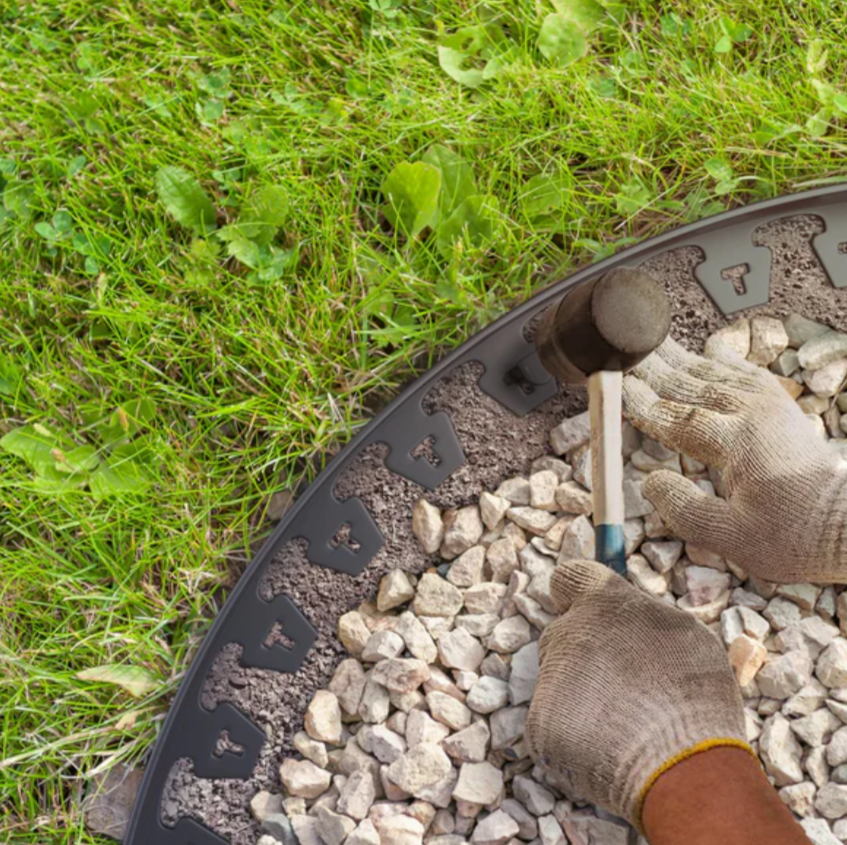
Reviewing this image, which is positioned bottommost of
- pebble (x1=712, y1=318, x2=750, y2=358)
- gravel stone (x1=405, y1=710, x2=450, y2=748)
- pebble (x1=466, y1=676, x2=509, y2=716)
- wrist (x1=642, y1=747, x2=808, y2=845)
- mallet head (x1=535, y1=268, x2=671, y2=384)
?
gravel stone (x1=405, y1=710, x2=450, y2=748)

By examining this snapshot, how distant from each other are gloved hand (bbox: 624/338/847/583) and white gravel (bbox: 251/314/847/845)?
4 centimetres

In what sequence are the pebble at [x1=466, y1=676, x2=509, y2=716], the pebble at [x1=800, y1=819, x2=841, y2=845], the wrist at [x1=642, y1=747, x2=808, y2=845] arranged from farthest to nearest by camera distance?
the pebble at [x1=466, y1=676, x2=509, y2=716] < the pebble at [x1=800, y1=819, x2=841, y2=845] < the wrist at [x1=642, y1=747, x2=808, y2=845]

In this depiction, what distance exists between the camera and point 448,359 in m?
1.43

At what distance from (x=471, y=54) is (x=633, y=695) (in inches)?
39.6

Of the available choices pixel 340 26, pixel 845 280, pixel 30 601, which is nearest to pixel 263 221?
pixel 340 26

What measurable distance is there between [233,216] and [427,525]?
580 mm

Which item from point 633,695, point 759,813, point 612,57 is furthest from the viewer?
point 612,57

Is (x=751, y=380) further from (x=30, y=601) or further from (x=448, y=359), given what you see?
(x=30, y=601)

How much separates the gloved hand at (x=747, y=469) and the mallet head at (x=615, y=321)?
134 millimetres

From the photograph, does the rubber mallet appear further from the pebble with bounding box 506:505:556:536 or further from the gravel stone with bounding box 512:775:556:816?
the gravel stone with bounding box 512:775:556:816

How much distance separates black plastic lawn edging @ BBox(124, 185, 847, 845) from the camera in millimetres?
1362

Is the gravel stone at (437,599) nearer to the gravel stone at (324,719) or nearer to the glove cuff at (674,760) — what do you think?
the gravel stone at (324,719)

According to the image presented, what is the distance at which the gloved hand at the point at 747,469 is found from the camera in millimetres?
1273

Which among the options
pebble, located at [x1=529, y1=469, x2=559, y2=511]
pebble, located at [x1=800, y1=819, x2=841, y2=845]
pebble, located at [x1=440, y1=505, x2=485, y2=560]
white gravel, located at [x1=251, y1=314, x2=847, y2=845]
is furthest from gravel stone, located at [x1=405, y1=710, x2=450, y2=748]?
pebble, located at [x1=800, y1=819, x2=841, y2=845]
